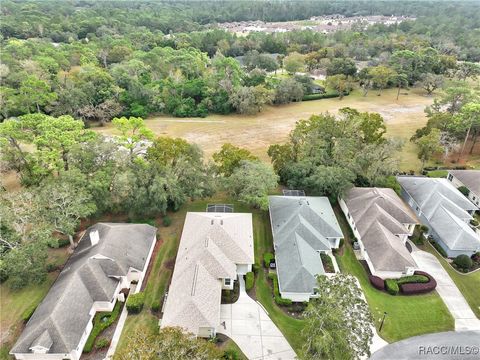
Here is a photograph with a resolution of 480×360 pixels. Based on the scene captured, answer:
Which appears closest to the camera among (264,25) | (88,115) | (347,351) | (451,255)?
(347,351)

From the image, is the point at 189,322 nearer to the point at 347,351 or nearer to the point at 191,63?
the point at 347,351

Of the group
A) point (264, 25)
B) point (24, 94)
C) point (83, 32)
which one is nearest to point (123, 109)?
point (24, 94)

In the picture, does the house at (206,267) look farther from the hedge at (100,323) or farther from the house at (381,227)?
the house at (381,227)

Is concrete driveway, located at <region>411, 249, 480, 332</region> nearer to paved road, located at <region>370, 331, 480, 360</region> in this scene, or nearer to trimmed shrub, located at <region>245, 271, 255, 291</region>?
paved road, located at <region>370, 331, 480, 360</region>

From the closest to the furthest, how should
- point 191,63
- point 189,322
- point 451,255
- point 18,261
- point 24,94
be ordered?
point 189,322
point 18,261
point 451,255
point 24,94
point 191,63

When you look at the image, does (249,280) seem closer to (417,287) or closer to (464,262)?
(417,287)

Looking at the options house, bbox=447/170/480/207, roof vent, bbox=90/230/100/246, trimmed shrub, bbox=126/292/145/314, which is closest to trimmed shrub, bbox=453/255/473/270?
house, bbox=447/170/480/207
